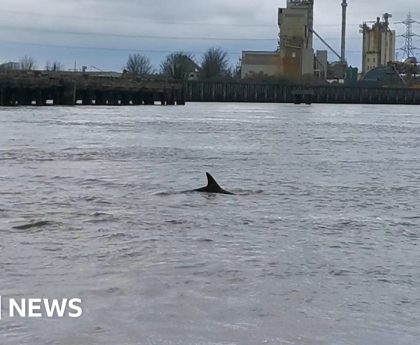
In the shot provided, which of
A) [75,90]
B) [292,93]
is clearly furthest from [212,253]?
[292,93]

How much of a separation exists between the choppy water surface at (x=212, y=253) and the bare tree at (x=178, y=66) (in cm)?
13367

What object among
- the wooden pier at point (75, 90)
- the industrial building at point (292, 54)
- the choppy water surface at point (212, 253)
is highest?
the industrial building at point (292, 54)

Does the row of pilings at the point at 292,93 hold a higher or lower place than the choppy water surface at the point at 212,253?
higher

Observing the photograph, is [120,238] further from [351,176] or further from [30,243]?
[351,176]

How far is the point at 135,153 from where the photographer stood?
29.5m

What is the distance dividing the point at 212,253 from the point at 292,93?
135576mm

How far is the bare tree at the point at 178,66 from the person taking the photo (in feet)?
515

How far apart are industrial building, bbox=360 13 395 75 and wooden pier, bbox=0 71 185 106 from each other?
87796 millimetres

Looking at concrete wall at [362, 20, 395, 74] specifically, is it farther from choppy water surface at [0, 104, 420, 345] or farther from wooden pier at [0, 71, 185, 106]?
choppy water surface at [0, 104, 420, 345]

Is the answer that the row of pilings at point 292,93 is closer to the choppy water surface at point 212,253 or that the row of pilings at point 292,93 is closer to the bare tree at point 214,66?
the bare tree at point 214,66

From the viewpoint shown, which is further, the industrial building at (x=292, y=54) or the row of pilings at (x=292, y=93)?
the industrial building at (x=292, y=54)

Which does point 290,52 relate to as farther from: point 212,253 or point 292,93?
point 212,253

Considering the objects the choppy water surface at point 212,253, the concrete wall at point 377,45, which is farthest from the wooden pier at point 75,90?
the concrete wall at point 377,45

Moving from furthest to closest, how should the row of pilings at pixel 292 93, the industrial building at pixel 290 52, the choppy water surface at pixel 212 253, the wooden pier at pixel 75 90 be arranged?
the industrial building at pixel 290 52, the row of pilings at pixel 292 93, the wooden pier at pixel 75 90, the choppy water surface at pixel 212 253
